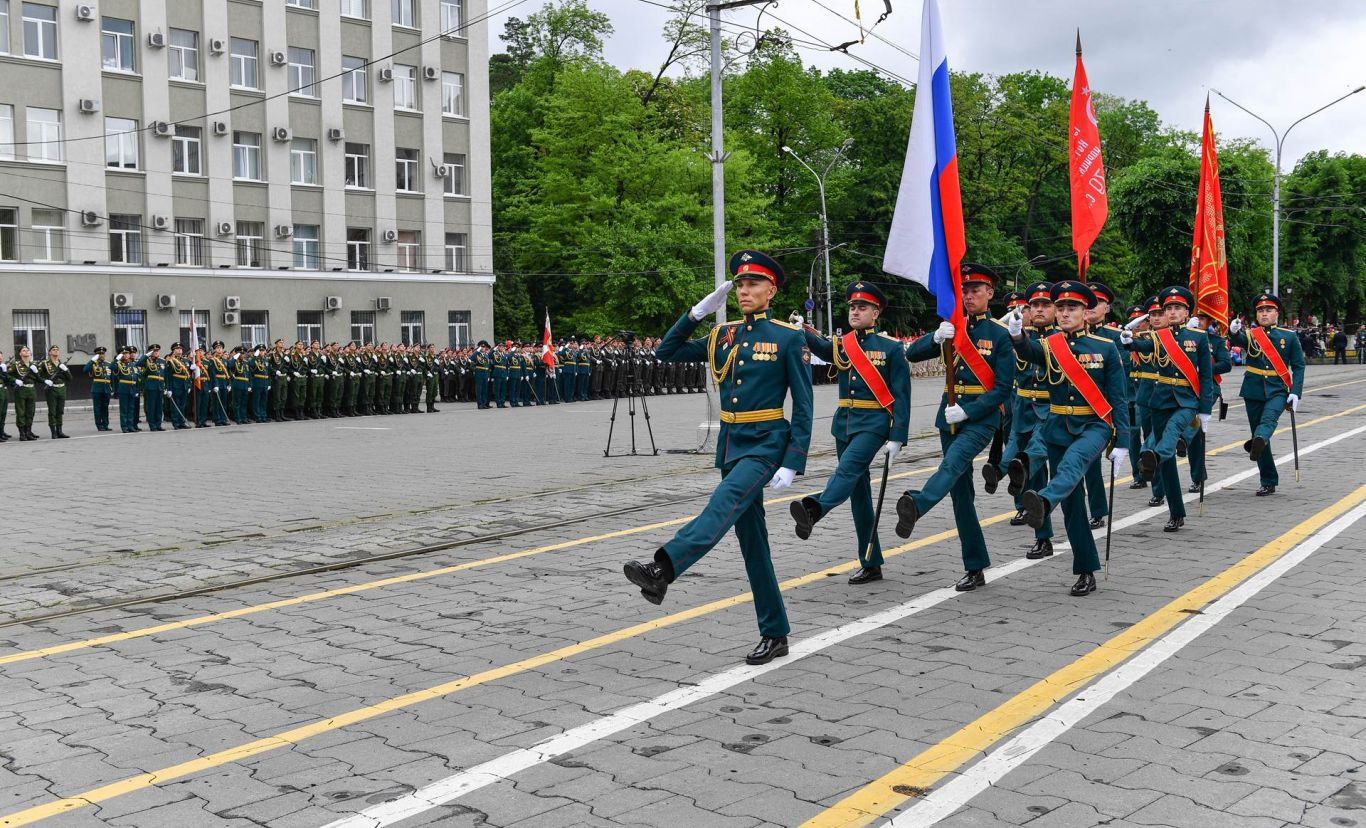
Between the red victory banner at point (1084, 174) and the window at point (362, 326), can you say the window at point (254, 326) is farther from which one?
the red victory banner at point (1084, 174)

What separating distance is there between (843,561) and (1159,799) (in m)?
A: 5.07

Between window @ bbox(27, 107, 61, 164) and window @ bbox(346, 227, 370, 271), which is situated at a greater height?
window @ bbox(27, 107, 61, 164)

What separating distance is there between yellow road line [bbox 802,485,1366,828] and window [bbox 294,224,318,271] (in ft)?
129

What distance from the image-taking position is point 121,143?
39.3 meters

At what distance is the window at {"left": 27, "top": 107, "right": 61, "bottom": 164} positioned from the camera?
122 ft

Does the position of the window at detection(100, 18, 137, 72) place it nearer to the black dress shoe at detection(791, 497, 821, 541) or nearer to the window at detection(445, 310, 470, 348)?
the window at detection(445, 310, 470, 348)

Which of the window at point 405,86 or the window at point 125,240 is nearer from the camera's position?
the window at point 125,240

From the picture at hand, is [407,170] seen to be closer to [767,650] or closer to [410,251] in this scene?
[410,251]

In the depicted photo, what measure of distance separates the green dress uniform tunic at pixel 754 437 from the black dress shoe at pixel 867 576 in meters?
2.02

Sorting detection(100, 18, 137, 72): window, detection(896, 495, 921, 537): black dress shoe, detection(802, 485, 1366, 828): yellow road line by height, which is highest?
detection(100, 18, 137, 72): window

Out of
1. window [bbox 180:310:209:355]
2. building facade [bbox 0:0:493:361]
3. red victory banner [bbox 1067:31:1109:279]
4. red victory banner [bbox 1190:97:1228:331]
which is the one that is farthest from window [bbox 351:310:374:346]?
red victory banner [bbox 1067:31:1109:279]

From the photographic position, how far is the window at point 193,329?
4066 centimetres

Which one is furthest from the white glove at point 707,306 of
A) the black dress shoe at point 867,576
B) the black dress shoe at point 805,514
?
the black dress shoe at point 867,576

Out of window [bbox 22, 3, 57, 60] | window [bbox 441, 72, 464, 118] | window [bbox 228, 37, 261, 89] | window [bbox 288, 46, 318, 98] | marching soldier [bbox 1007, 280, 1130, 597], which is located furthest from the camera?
window [bbox 441, 72, 464, 118]
